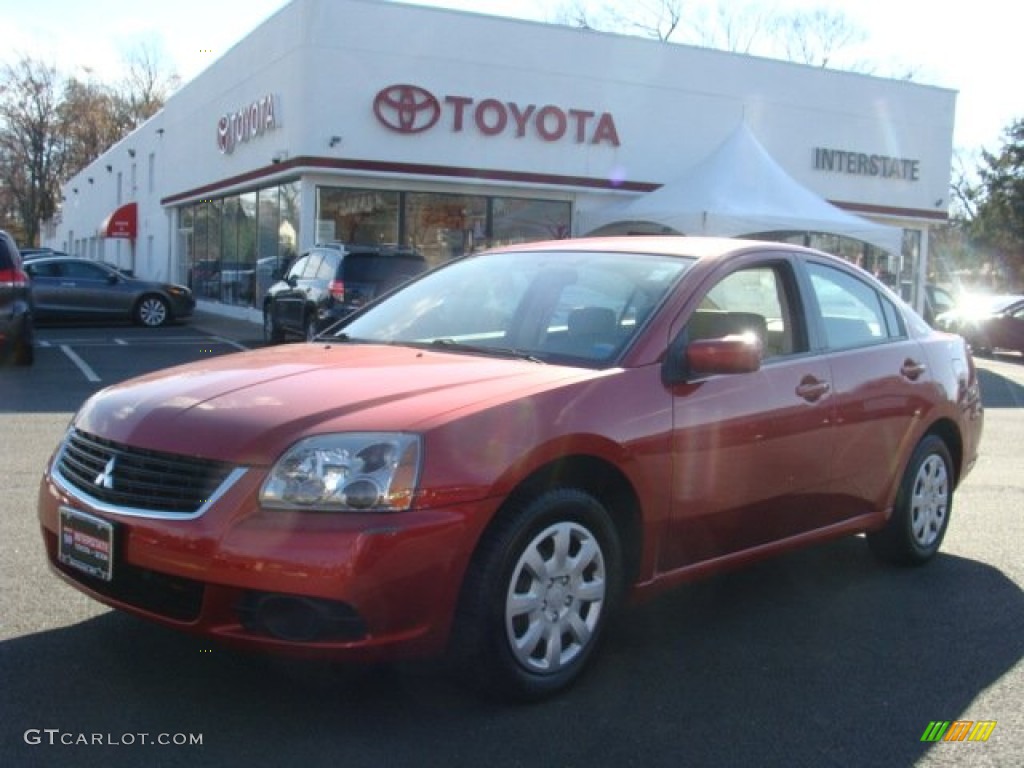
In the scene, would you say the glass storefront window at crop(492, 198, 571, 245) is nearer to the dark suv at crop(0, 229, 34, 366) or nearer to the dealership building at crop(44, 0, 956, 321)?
the dealership building at crop(44, 0, 956, 321)

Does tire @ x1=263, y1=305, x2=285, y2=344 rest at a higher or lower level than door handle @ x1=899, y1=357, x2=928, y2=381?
lower

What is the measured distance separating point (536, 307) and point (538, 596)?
138 cm

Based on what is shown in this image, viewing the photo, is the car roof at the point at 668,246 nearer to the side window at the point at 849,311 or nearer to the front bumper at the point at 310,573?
the side window at the point at 849,311

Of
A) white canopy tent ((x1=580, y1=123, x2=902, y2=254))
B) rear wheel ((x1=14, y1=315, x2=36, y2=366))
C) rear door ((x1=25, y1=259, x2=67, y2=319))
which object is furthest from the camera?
rear door ((x1=25, y1=259, x2=67, y2=319))

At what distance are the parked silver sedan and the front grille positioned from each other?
57.1 ft

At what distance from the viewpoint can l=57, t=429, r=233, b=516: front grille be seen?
3.35 meters

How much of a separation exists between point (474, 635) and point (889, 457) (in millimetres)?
2644

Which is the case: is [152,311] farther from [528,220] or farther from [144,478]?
[144,478]

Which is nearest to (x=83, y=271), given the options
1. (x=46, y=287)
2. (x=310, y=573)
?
(x=46, y=287)

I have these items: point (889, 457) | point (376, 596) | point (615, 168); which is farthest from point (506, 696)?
point (615, 168)

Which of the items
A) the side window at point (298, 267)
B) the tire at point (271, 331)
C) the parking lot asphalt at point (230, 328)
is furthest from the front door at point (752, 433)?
the parking lot asphalt at point (230, 328)

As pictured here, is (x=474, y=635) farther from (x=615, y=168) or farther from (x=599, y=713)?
(x=615, y=168)

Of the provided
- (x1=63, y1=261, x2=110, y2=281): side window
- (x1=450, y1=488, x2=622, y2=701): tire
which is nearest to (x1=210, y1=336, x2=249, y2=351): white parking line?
(x1=63, y1=261, x2=110, y2=281): side window

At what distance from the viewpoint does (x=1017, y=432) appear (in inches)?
430
